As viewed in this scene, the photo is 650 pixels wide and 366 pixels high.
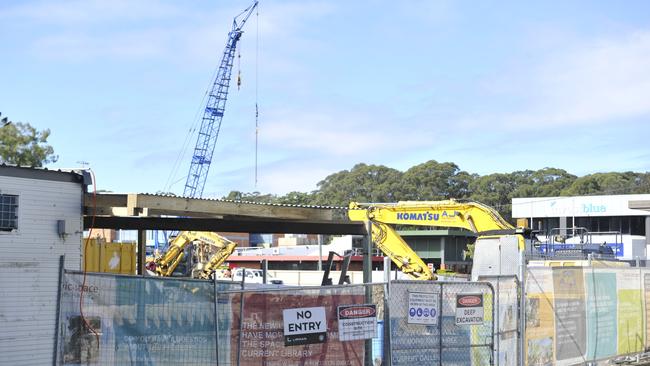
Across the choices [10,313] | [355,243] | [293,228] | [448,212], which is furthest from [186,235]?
[355,243]

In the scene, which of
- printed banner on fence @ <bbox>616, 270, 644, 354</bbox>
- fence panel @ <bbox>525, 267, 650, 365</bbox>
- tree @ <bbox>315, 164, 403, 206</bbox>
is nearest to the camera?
fence panel @ <bbox>525, 267, 650, 365</bbox>

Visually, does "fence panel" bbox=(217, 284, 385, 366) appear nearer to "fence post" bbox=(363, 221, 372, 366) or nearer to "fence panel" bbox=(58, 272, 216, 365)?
"fence post" bbox=(363, 221, 372, 366)

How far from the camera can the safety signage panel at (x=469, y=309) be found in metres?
11.3

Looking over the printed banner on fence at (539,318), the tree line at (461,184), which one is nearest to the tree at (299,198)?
the tree line at (461,184)

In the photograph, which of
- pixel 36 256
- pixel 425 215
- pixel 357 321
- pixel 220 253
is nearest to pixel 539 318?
pixel 357 321

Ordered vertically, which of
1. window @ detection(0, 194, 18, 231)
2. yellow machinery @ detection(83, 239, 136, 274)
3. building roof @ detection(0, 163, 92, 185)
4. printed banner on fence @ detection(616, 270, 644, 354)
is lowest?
printed banner on fence @ detection(616, 270, 644, 354)

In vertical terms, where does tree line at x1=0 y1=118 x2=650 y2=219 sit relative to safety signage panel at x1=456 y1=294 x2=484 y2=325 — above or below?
above

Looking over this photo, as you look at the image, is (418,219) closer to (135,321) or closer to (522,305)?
(522,305)

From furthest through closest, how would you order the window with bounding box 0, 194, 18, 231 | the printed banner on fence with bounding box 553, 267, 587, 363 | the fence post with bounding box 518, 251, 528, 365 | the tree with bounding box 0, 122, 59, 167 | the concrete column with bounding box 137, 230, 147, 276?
1. the tree with bounding box 0, 122, 59, 167
2. the concrete column with bounding box 137, 230, 147, 276
3. the printed banner on fence with bounding box 553, 267, 587, 363
4. the window with bounding box 0, 194, 18, 231
5. the fence post with bounding box 518, 251, 528, 365

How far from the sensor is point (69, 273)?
28.2 feet

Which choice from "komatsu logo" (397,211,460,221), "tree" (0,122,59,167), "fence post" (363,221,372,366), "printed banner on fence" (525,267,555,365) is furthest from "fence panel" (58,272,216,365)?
"tree" (0,122,59,167)

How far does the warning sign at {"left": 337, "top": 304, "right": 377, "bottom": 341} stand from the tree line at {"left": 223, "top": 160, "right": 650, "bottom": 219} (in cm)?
9572

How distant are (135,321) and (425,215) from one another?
1467 centimetres

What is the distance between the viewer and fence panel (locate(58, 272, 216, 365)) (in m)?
8.73
